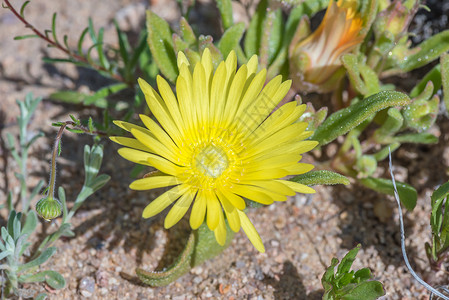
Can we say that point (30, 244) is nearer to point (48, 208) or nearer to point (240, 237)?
point (48, 208)

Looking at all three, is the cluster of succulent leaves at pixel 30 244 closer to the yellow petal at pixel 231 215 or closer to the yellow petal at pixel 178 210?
the yellow petal at pixel 178 210

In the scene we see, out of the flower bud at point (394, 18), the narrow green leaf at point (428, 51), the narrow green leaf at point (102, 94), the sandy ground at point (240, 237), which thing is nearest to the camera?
the sandy ground at point (240, 237)

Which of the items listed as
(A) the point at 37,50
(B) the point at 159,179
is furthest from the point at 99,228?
(A) the point at 37,50

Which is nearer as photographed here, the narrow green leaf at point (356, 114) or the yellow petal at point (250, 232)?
the yellow petal at point (250, 232)

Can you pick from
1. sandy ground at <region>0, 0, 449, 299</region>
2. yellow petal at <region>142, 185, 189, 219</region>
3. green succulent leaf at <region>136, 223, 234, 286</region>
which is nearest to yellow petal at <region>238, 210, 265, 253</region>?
yellow petal at <region>142, 185, 189, 219</region>

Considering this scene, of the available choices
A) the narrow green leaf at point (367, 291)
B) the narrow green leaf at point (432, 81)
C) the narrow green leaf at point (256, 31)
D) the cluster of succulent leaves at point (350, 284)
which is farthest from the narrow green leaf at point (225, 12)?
the narrow green leaf at point (367, 291)

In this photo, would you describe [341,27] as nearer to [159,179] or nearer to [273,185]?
[273,185]

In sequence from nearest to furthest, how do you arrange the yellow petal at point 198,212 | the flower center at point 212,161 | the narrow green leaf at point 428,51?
the yellow petal at point 198,212
the flower center at point 212,161
the narrow green leaf at point 428,51
